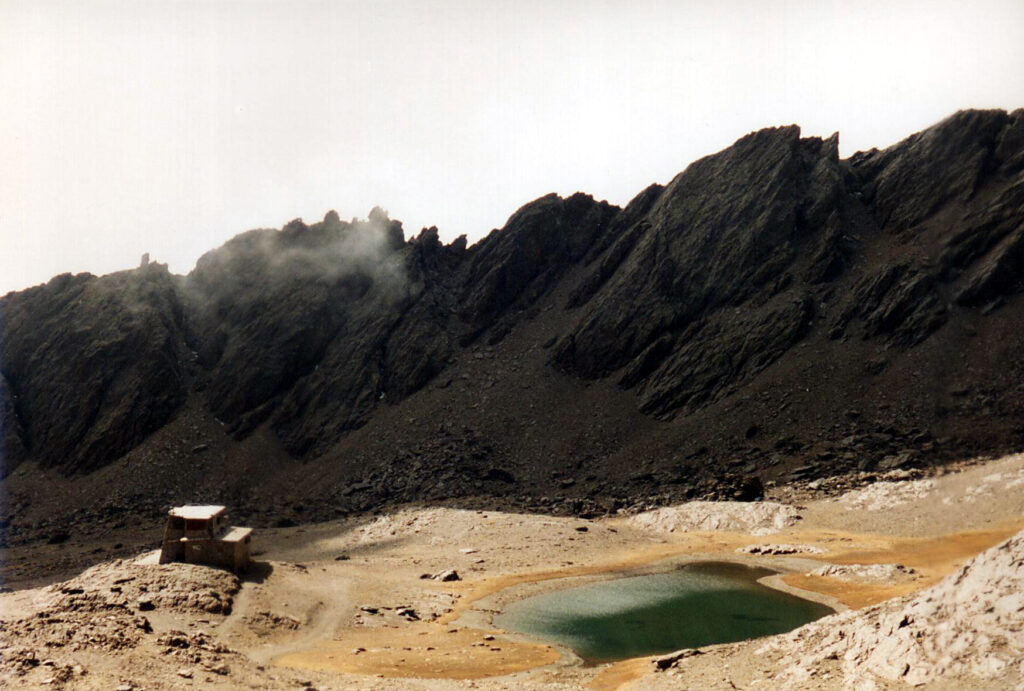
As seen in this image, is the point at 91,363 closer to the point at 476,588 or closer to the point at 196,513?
the point at 196,513

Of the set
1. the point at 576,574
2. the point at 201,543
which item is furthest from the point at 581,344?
the point at 201,543

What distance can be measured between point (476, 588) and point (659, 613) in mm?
11687

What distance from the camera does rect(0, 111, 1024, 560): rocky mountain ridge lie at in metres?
75.4

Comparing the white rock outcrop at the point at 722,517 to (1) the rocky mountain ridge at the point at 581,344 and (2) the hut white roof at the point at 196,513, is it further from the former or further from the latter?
(2) the hut white roof at the point at 196,513

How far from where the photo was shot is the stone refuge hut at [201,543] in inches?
1613

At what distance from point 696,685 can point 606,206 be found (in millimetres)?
102558

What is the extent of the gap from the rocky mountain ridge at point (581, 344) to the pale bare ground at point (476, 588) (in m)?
8.16

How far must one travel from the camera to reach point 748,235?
317ft

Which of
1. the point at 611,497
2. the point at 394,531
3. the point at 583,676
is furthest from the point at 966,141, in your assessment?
the point at 583,676

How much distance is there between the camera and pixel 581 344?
9988 cm

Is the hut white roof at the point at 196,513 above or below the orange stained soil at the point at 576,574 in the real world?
above

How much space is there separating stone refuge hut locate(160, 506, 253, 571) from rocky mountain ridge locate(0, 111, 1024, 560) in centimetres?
3517

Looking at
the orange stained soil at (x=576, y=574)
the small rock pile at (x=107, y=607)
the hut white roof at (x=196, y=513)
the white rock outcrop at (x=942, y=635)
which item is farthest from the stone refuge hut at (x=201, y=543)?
the white rock outcrop at (x=942, y=635)

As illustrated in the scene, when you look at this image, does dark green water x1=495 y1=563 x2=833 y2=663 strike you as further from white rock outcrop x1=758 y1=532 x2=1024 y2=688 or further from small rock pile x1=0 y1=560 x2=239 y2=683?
small rock pile x1=0 y1=560 x2=239 y2=683
